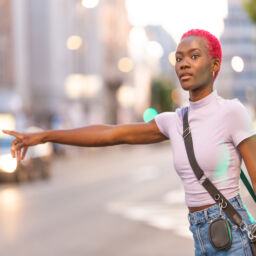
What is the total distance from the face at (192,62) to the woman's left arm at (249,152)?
319 mm

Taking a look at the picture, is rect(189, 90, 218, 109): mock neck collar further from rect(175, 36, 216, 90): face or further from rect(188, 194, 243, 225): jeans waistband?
rect(188, 194, 243, 225): jeans waistband

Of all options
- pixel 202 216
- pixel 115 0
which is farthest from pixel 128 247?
pixel 115 0

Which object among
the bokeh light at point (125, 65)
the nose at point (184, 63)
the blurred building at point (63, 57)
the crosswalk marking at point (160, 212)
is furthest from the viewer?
the bokeh light at point (125, 65)

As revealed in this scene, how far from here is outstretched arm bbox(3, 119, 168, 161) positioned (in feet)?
11.4

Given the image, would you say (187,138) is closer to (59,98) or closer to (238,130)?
(238,130)

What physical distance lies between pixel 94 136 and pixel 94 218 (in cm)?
1149

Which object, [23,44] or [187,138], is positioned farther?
[23,44]

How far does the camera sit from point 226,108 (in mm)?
3143

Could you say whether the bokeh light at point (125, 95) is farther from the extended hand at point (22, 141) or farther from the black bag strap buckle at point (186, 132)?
the black bag strap buckle at point (186, 132)

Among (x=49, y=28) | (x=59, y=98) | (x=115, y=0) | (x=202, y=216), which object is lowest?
(x=202, y=216)

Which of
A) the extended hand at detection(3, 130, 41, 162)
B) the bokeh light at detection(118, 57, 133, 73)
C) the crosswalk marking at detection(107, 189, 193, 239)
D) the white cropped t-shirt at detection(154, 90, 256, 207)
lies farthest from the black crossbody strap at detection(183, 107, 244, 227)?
the bokeh light at detection(118, 57, 133, 73)

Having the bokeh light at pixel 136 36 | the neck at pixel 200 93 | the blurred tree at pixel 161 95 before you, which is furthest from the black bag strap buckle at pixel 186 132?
the blurred tree at pixel 161 95

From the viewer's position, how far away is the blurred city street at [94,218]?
36.3 ft

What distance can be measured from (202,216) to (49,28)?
48426 millimetres
